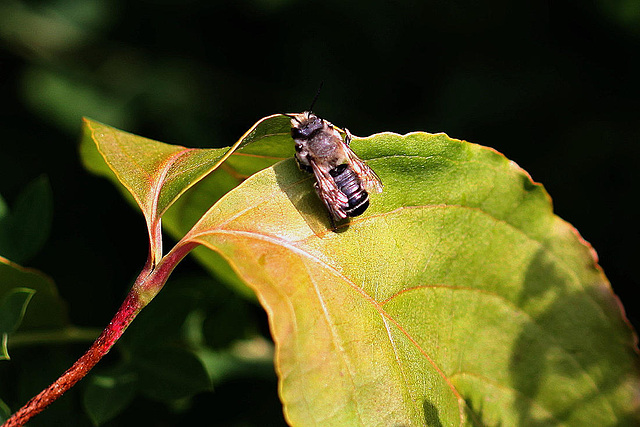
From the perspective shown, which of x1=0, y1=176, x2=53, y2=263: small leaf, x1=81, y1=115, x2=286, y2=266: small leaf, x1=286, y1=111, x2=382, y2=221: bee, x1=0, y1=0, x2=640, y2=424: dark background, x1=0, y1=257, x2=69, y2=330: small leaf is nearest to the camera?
x1=81, y1=115, x2=286, y2=266: small leaf

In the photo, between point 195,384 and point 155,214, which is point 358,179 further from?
point 195,384

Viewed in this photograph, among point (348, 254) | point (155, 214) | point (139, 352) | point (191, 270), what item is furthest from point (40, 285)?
point (191, 270)

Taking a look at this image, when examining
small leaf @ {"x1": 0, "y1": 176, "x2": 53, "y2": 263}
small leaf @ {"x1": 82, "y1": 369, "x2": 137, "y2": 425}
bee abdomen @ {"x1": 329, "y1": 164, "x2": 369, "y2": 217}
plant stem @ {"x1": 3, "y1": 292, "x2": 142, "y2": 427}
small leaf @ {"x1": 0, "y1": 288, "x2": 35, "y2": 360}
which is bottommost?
small leaf @ {"x1": 82, "y1": 369, "x2": 137, "y2": 425}

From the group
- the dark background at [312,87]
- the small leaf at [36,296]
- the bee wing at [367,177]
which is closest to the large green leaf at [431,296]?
the bee wing at [367,177]

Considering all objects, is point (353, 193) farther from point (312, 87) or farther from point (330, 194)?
point (312, 87)

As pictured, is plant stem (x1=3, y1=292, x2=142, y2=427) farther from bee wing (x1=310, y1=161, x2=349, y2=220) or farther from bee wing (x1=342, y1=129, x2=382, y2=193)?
bee wing (x1=342, y1=129, x2=382, y2=193)

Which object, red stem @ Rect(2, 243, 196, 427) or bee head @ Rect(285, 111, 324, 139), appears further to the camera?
bee head @ Rect(285, 111, 324, 139)

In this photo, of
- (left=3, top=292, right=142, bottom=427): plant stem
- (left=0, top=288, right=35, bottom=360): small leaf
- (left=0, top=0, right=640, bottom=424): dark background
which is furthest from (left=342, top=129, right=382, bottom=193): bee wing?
(left=0, top=0, right=640, bottom=424): dark background
